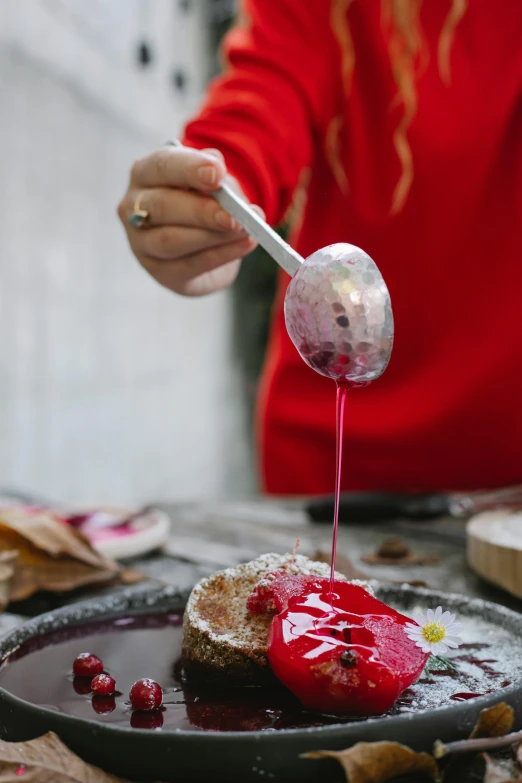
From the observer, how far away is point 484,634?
29.7 inches

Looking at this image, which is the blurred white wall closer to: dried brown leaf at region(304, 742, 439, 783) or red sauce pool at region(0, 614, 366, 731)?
red sauce pool at region(0, 614, 366, 731)

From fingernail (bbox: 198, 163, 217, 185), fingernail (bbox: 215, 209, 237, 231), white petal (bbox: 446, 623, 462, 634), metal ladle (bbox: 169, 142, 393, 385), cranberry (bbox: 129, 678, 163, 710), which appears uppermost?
fingernail (bbox: 198, 163, 217, 185)

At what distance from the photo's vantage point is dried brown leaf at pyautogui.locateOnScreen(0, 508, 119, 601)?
1045 millimetres

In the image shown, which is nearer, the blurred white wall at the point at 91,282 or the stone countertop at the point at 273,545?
the stone countertop at the point at 273,545

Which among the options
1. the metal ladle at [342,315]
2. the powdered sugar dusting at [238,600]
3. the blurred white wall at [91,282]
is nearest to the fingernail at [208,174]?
the metal ladle at [342,315]

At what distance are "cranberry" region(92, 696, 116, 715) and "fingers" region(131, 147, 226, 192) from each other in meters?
0.60

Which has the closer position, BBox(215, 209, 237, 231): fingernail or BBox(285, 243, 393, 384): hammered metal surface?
BBox(285, 243, 393, 384): hammered metal surface

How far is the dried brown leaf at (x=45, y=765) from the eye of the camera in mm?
509

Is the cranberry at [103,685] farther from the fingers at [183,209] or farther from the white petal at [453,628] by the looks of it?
the fingers at [183,209]

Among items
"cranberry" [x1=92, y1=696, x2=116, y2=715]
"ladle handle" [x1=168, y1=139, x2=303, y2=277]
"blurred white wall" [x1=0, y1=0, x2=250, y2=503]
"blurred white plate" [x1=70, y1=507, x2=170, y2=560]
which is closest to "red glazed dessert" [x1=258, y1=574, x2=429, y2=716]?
"cranberry" [x1=92, y1=696, x2=116, y2=715]

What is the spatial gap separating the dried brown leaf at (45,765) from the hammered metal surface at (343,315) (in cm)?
37

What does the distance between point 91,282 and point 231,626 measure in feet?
11.4

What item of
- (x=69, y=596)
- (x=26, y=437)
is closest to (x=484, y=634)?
(x=69, y=596)

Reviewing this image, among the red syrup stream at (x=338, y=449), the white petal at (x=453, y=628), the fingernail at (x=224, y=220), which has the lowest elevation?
the white petal at (x=453, y=628)
